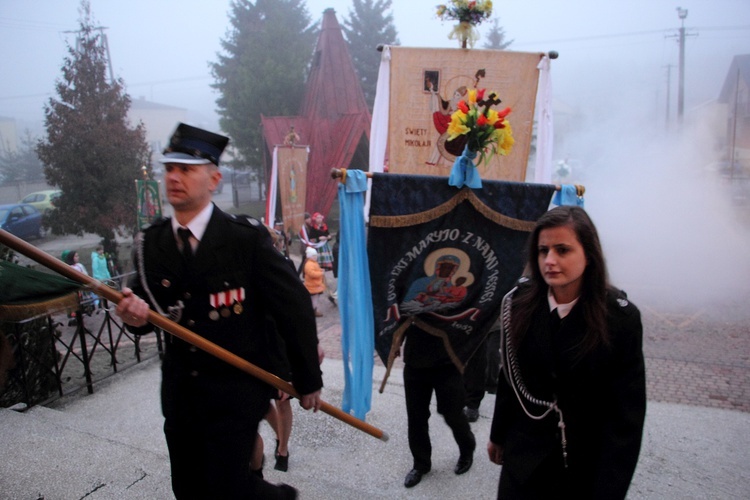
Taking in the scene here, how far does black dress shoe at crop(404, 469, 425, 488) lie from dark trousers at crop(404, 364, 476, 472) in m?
0.03

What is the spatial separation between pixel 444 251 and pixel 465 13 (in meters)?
2.59

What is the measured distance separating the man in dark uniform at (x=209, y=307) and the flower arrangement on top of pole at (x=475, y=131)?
5.55 ft

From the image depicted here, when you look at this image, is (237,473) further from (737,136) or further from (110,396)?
(737,136)

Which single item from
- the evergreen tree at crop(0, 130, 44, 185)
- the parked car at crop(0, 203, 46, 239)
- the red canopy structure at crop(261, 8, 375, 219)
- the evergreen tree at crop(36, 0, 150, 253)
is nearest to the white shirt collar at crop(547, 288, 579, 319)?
the evergreen tree at crop(36, 0, 150, 253)

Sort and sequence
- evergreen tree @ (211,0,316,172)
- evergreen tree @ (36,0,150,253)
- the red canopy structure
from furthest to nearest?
evergreen tree @ (211,0,316,172), the red canopy structure, evergreen tree @ (36,0,150,253)

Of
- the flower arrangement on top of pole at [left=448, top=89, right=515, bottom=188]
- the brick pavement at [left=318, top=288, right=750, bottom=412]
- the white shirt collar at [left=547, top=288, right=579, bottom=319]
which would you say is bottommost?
the brick pavement at [left=318, top=288, right=750, bottom=412]

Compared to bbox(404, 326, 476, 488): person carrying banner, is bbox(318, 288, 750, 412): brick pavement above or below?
below

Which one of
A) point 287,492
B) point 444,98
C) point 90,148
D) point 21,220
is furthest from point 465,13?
point 21,220

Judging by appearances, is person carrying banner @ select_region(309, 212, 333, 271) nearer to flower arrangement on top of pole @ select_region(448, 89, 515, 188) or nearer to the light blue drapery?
the light blue drapery

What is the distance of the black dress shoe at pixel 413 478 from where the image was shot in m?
3.79

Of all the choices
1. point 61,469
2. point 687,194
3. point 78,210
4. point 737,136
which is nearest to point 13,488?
point 61,469

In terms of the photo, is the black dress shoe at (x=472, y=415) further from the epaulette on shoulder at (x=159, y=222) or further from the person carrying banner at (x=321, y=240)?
the person carrying banner at (x=321, y=240)

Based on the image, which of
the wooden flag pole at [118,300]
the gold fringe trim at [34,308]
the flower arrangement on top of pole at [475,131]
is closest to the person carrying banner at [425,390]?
the flower arrangement on top of pole at [475,131]

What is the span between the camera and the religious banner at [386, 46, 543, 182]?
20.0 ft
